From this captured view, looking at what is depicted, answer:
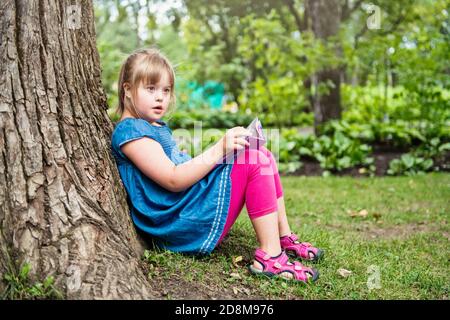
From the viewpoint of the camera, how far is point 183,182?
249 centimetres

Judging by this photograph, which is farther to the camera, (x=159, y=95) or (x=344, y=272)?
(x=344, y=272)

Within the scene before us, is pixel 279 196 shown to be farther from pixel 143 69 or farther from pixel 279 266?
pixel 143 69

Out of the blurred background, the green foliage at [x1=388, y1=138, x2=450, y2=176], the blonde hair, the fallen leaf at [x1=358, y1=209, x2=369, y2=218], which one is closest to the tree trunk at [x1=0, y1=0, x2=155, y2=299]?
the blonde hair

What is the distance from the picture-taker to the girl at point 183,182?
250cm

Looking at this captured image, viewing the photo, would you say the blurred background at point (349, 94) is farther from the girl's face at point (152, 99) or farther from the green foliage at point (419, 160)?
the girl's face at point (152, 99)

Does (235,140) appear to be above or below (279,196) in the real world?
above

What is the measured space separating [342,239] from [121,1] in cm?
888

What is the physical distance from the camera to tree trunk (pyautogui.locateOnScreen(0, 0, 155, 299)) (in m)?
2.11

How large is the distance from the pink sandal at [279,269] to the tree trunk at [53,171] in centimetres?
61

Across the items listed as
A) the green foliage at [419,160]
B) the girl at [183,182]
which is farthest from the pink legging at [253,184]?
the green foliage at [419,160]

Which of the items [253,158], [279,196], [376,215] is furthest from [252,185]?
[376,215]

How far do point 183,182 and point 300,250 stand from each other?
2.83 feet

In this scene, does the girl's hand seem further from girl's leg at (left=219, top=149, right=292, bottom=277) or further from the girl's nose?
the girl's nose
